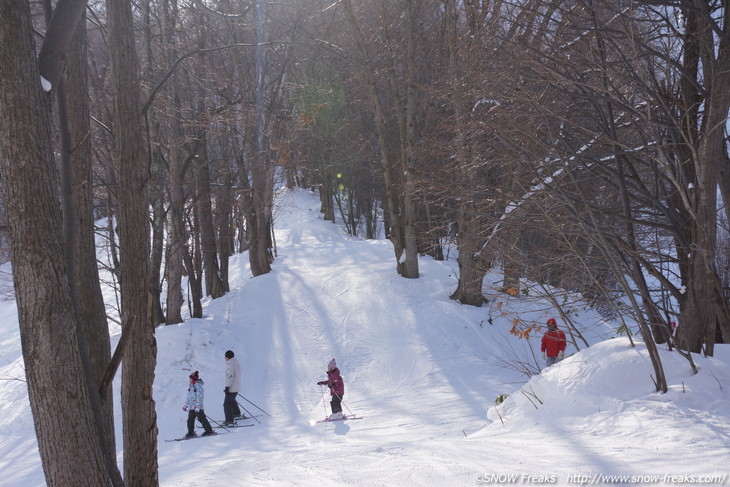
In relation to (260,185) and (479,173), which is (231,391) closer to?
(479,173)

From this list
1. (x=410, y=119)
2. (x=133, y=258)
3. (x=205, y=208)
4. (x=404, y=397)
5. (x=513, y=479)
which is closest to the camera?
(x=513, y=479)

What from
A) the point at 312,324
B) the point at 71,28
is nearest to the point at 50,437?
the point at 71,28

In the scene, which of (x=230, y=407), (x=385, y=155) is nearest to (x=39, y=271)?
(x=230, y=407)

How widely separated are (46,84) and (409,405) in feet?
33.1

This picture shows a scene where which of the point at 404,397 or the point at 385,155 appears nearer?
the point at 404,397

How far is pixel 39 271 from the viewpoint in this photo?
124 inches

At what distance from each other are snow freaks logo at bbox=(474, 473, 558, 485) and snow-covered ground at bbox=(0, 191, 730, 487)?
2 cm

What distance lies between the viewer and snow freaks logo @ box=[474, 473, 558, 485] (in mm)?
4207

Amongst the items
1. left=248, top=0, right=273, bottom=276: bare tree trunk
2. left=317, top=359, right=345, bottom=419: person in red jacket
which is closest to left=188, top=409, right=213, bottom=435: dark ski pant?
left=317, top=359, right=345, bottom=419: person in red jacket

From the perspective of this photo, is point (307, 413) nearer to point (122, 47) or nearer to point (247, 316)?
point (247, 316)

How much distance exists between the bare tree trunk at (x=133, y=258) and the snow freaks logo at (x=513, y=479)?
8.94 ft

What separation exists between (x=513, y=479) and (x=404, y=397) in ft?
28.5

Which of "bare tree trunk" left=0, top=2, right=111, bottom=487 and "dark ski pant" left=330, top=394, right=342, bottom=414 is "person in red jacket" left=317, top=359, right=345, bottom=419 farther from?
"bare tree trunk" left=0, top=2, right=111, bottom=487

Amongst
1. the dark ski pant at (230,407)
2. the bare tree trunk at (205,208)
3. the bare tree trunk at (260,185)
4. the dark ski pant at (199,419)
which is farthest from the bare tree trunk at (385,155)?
the dark ski pant at (199,419)
